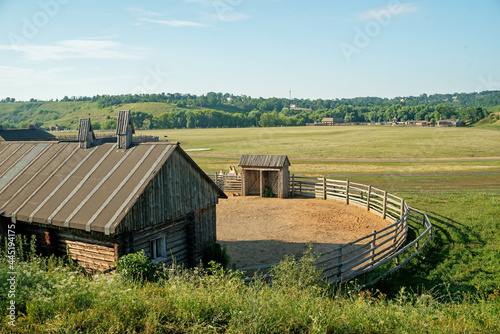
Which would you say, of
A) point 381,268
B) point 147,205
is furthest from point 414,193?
point 147,205

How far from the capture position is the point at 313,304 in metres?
6.84

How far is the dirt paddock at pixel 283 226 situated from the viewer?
1606 centimetres

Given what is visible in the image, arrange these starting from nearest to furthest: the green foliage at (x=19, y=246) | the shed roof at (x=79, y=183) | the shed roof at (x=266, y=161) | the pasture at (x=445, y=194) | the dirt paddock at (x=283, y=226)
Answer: the shed roof at (x=79, y=183), the green foliage at (x=19, y=246), the pasture at (x=445, y=194), the dirt paddock at (x=283, y=226), the shed roof at (x=266, y=161)

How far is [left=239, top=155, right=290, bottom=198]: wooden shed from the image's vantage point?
85.4 ft

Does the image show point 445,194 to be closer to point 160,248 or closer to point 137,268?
point 160,248

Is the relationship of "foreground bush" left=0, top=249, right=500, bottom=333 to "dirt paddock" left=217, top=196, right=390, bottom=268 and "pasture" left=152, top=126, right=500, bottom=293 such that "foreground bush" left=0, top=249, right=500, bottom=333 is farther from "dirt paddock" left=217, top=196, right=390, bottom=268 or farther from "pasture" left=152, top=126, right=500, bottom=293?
"dirt paddock" left=217, top=196, right=390, bottom=268

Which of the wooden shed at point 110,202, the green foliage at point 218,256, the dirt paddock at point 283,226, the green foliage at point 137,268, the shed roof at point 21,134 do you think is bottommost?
the dirt paddock at point 283,226

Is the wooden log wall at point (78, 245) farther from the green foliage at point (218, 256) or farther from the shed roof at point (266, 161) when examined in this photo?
the shed roof at point (266, 161)

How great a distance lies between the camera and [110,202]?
10.9 m

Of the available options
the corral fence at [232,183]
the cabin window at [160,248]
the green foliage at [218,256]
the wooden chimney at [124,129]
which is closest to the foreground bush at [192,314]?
the cabin window at [160,248]

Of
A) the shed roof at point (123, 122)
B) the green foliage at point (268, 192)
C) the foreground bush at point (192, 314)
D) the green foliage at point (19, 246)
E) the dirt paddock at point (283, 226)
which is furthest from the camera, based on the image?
the green foliage at point (268, 192)

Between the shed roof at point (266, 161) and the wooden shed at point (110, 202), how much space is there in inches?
474

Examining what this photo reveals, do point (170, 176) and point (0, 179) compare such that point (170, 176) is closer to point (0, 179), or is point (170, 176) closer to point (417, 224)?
point (0, 179)

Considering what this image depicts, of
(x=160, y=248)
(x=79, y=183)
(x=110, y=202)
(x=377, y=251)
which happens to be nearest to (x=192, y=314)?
(x=110, y=202)
